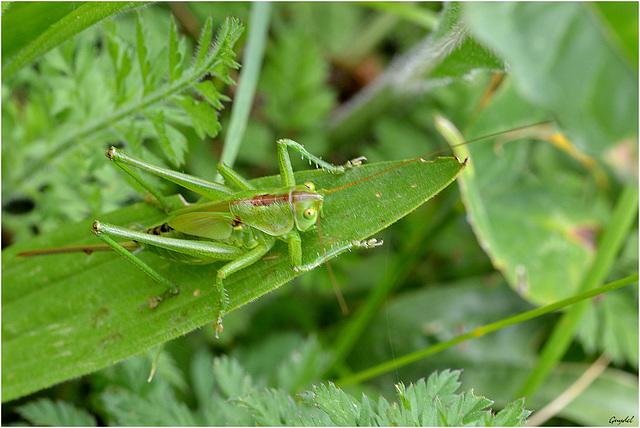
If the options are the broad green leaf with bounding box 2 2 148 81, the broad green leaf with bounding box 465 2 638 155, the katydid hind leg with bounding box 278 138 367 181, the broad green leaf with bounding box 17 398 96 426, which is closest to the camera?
the broad green leaf with bounding box 465 2 638 155

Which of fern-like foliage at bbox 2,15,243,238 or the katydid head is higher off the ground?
fern-like foliage at bbox 2,15,243,238

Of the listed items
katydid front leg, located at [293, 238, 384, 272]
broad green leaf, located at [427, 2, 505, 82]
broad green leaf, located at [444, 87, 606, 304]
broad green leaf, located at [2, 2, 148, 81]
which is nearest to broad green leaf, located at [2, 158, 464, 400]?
katydid front leg, located at [293, 238, 384, 272]

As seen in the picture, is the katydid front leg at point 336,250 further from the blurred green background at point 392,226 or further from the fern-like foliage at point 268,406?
the blurred green background at point 392,226

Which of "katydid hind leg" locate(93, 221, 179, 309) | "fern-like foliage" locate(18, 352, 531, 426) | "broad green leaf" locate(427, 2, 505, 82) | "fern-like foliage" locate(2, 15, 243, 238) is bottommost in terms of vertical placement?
"fern-like foliage" locate(18, 352, 531, 426)

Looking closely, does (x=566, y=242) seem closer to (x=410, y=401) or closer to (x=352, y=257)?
(x=352, y=257)

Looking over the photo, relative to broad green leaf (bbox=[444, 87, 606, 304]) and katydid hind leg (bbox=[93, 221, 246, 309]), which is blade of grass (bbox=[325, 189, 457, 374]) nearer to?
broad green leaf (bbox=[444, 87, 606, 304])

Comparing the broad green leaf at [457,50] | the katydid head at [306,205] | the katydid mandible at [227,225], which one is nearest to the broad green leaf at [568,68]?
the broad green leaf at [457,50]

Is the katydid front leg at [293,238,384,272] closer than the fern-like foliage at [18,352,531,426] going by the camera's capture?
No
